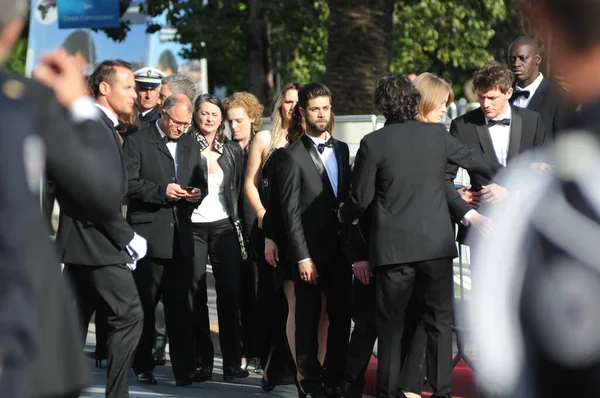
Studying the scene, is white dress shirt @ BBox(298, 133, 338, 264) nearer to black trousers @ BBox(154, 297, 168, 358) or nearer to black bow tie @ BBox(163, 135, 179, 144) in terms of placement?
black bow tie @ BBox(163, 135, 179, 144)

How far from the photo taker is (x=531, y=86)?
909 cm

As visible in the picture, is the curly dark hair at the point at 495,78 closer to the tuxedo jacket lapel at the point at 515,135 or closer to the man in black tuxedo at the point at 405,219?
the tuxedo jacket lapel at the point at 515,135

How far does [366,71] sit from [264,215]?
7.87 meters

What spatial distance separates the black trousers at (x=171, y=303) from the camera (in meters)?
9.39

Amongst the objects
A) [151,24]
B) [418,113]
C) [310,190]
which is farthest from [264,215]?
[151,24]

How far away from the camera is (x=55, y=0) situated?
30.5 meters

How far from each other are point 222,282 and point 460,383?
2003mm

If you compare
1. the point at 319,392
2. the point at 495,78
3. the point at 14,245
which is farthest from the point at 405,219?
the point at 14,245

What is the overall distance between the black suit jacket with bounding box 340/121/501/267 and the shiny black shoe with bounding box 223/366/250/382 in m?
2.51

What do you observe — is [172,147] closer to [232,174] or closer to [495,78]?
[232,174]

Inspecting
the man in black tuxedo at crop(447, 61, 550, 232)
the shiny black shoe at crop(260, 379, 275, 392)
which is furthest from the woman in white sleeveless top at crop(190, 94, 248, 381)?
the man in black tuxedo at crop(447, 61, 550, 232)

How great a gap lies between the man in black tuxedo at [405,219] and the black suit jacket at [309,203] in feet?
1.52

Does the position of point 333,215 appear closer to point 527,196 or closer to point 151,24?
point 527,196

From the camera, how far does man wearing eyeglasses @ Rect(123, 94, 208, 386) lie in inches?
364
